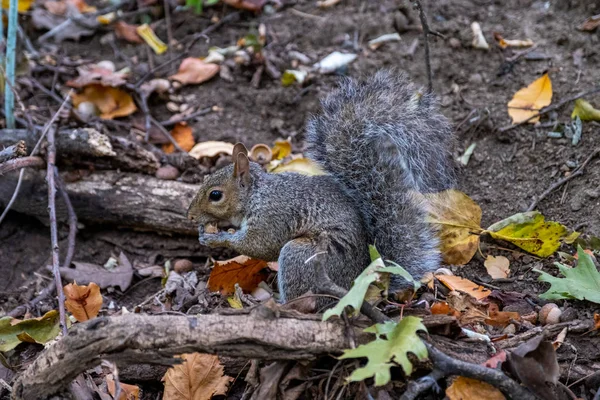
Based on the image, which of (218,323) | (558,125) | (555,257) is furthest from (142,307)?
(558,125)

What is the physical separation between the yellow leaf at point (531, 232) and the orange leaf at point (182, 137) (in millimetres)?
1921

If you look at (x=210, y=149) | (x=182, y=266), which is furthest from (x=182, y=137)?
(x=182, y=266)

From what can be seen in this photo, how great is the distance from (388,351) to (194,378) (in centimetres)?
83

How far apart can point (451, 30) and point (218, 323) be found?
294 centimetres

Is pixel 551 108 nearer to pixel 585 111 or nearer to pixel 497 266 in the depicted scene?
pixel 585 111

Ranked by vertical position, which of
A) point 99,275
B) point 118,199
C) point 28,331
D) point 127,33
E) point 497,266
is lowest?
point 99,275

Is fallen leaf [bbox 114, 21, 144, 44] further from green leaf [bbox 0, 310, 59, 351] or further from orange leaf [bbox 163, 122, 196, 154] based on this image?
green leaf [bbox 0, 310, 59, 351]

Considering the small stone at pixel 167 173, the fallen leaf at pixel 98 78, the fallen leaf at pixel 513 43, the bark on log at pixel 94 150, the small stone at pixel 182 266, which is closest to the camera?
the small stone at pixel 182 266

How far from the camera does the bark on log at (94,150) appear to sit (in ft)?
11.5

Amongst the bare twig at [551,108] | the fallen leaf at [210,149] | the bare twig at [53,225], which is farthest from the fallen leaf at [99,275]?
the bare twig at [551,108]

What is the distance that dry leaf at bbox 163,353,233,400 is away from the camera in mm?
2432

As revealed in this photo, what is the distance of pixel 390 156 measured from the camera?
2682mm

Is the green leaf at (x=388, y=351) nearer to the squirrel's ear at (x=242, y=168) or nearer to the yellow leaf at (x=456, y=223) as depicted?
the yellow leaf at (x=456, y=223)

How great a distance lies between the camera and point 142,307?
10.2ft
